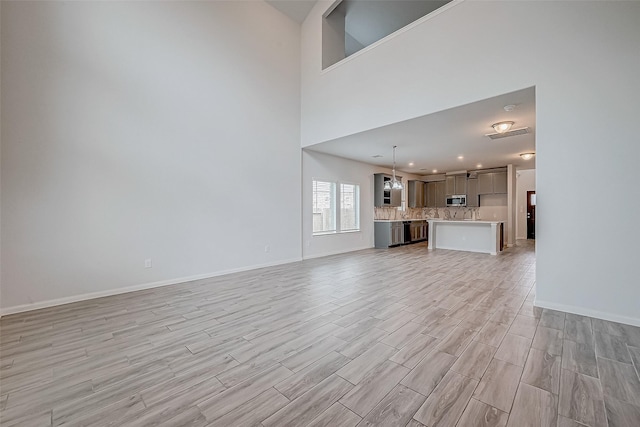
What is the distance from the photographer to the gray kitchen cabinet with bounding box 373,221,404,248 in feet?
27.1

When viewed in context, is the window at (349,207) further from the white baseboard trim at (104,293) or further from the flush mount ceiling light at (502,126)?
the flush mount ceiling light at (502,126)

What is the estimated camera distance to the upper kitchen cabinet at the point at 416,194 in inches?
408

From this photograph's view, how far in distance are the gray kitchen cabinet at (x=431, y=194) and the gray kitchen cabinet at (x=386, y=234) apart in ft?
9.25

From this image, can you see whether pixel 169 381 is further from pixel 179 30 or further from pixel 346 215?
pixel 346 215

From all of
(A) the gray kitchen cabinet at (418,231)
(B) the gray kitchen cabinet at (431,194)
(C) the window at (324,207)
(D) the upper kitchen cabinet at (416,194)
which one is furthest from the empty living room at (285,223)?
(B) the gray kitchen cabinet at (431,194)

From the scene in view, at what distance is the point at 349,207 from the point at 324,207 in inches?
42.2

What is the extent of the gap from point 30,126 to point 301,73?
16.2 feet

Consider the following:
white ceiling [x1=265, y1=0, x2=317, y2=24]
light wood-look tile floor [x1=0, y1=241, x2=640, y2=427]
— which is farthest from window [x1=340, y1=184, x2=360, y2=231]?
white ceiling [x1=265, y1=0, x2=317, y2=24]

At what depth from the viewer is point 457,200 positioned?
977 centimetres

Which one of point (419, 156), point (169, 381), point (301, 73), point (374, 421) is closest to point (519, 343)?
point (374, 421)

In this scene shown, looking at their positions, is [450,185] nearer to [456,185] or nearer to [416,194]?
[456,185]

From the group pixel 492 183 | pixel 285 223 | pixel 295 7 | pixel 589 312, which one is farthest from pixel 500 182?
pixel 295 7

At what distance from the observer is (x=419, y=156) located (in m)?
7.26

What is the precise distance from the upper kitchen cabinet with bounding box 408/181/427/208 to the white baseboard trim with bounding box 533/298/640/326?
→ 24.4 feet
